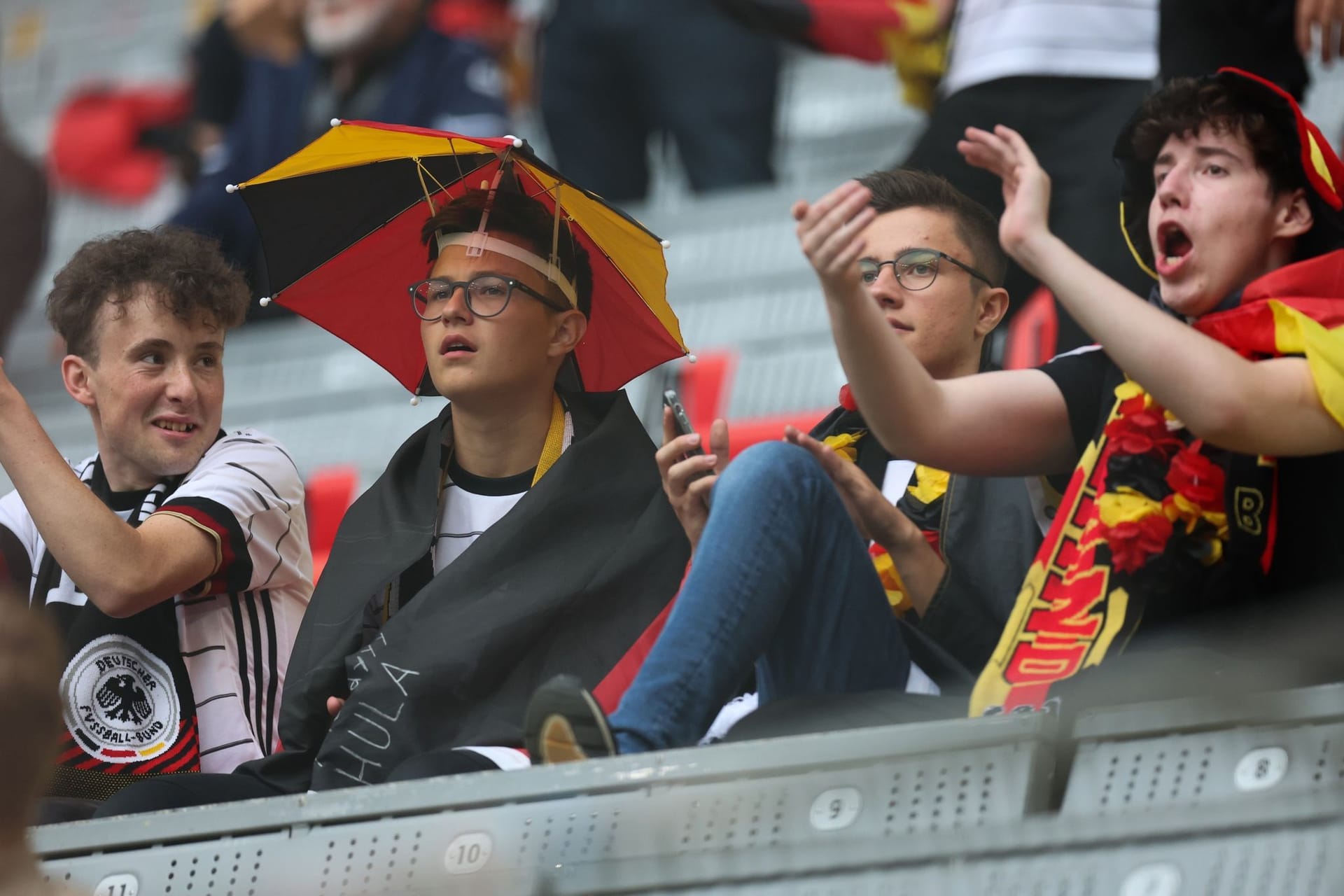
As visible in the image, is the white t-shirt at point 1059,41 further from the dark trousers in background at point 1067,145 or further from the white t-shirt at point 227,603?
the white t-shirt at point 227,603

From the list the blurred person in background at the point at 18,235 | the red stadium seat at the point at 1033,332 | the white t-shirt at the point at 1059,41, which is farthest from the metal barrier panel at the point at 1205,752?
the blurred person in background at the point at 18,235

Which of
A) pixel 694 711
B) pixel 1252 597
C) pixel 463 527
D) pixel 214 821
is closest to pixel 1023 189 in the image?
pixel 1252 597

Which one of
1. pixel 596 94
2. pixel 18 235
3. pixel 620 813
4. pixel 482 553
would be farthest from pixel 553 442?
pixel 18 235

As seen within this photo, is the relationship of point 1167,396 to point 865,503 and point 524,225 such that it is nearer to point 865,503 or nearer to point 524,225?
point 865,503

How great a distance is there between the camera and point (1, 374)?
259 cm

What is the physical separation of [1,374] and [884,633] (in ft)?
3.87

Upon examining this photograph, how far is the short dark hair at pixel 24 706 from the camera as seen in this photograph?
4.93 feet

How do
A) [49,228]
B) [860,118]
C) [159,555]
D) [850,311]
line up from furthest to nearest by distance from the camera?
[860,118]
[49,228]
[159,555]
[850,311]

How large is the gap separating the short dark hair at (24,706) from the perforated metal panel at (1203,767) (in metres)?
0.97

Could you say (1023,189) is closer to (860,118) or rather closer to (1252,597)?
(1252,597)

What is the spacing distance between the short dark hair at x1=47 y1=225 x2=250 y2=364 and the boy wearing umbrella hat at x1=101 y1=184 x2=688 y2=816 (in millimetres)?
297

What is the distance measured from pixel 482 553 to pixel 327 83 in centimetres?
457

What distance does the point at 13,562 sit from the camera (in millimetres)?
2771

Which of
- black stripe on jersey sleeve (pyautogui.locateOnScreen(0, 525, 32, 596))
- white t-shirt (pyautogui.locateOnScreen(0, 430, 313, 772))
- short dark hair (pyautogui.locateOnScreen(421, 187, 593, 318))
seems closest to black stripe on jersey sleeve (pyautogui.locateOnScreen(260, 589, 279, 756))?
white t-shirt (pyautogui.locateOnScreen(0, 430, 313, 772))
